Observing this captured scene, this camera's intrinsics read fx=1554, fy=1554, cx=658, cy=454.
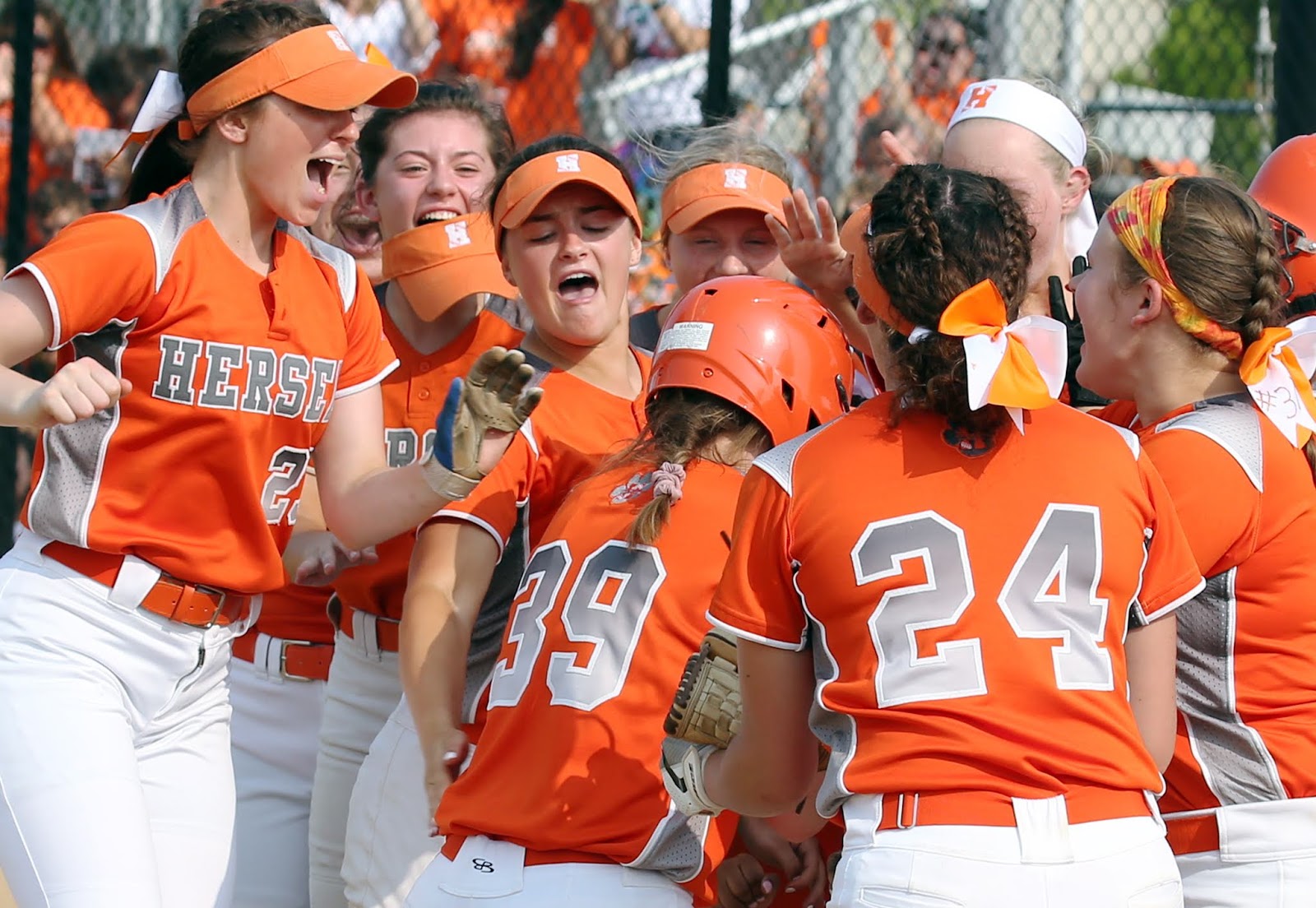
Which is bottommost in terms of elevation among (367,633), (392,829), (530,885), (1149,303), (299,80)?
(392,829)

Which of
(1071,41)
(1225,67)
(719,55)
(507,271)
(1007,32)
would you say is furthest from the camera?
(1225,67)

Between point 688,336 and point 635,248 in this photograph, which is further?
point 635,248

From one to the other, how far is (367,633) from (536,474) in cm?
74

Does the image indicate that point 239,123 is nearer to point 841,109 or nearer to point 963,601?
point 963,601

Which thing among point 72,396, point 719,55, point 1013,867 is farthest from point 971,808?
point 719,55

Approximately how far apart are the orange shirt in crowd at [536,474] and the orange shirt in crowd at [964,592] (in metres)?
0.89

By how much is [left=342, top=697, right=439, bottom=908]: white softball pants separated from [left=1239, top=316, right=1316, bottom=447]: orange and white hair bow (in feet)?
5.92

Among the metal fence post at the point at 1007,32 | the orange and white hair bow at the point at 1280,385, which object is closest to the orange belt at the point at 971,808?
the orange and white hair bow at the point at 1280,385

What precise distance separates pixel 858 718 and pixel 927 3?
607 centimetres

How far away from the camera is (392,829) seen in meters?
3.32

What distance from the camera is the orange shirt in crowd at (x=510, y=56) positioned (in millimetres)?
7051

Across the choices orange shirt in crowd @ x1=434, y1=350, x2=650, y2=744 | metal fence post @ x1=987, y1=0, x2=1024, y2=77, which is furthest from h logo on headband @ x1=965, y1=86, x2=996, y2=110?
metal fence post @ x1=987, y1=0, x2=1024, y2=77

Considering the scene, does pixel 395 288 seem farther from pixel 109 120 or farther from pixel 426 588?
pixel 109 120

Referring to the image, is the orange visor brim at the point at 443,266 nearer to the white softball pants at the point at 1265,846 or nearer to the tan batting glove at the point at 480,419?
the tan batting glove at the point at 480,419
